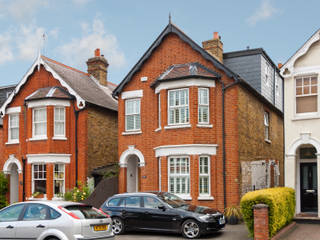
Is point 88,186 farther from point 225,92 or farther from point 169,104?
point 225,92

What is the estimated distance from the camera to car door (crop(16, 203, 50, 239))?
1037 centimetres

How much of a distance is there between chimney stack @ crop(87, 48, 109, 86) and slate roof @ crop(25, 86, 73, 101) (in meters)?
4.72

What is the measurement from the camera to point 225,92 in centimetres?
1919

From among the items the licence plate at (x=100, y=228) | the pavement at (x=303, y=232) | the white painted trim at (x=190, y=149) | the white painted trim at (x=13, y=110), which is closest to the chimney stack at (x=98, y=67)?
the white painted trim at (x=13, y=110)

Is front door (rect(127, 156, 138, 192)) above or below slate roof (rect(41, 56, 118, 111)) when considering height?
below

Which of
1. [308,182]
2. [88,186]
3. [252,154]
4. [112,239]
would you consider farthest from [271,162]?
[112,239]

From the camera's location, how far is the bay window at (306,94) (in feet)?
56.7

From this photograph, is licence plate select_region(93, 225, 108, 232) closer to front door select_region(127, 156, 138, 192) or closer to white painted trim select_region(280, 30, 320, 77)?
white painted trim select_region(280, 30, 320, 77)

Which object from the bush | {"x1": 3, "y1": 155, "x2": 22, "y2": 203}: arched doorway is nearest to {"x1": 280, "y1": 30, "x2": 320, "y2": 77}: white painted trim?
the bush

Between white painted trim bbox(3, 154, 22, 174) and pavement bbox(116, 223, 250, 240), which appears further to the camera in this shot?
white painted trim bbox(3, 154, 22, 174)

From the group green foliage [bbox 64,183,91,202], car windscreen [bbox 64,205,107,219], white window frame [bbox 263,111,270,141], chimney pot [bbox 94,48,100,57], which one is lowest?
green foliage [bbox 64,183,91,202]

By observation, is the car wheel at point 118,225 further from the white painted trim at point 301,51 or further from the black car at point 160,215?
the white painted trim at point 301,51

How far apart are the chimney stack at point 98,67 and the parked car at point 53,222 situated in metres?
17.5

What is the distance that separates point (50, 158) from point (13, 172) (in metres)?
4.42
